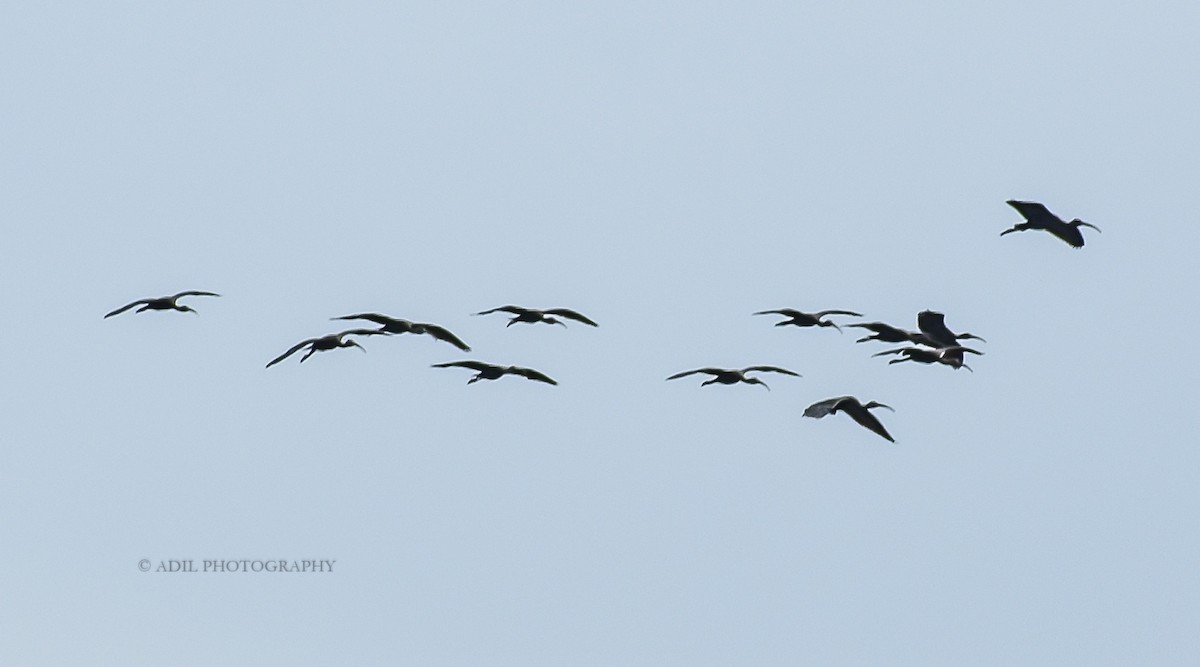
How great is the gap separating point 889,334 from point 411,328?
1435 cm

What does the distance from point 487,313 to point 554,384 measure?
3.14 metres

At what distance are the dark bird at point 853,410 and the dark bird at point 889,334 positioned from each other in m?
2.81

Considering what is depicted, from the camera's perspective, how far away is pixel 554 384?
58.5m

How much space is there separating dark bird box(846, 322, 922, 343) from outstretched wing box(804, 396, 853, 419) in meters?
6.11

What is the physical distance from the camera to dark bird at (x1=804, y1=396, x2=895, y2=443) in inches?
2195

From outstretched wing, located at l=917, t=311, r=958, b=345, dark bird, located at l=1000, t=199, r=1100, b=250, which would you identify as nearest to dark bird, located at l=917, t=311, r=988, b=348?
outstretched wing, located at l=917, t=311, r=958, b=345

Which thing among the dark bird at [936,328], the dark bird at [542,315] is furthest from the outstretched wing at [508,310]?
the dark bird at [936,328]

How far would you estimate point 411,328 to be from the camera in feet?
192

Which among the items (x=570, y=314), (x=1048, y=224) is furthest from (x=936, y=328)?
(x=570, y=314)

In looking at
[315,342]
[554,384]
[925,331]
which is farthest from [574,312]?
[925,331]

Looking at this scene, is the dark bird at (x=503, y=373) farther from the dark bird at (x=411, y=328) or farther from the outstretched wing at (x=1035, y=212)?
the outstretched wing at (x=1035, y=212)

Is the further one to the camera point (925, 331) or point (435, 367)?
point (925, 331)

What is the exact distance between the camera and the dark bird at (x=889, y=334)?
6222 centimetres

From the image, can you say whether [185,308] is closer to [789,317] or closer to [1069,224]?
[789,317]
